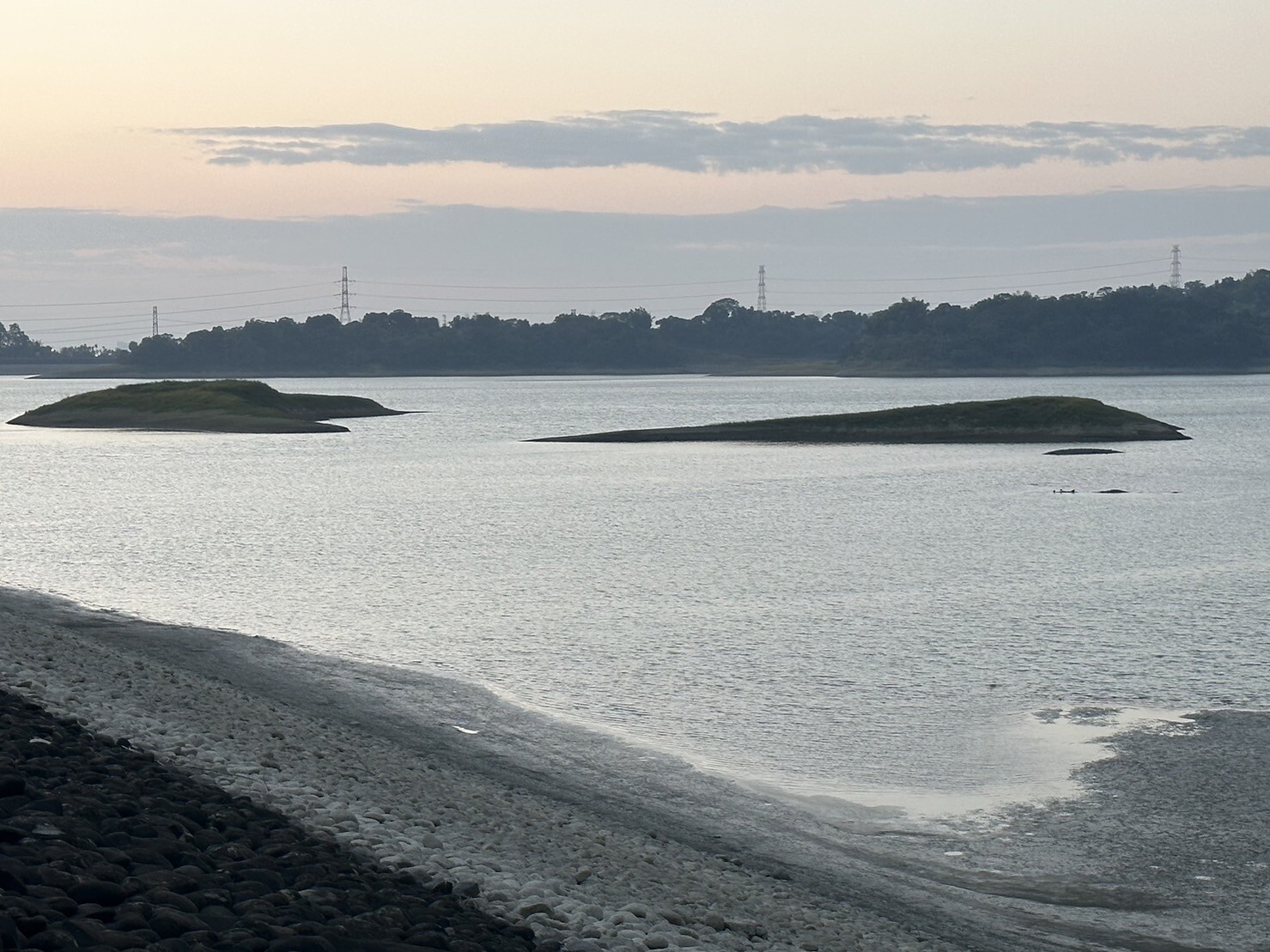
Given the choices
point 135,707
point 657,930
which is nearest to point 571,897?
point 657,930

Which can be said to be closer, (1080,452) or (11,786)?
(11,786)

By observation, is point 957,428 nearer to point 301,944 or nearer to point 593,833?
point 593,833

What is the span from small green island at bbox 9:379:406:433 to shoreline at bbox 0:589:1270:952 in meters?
121

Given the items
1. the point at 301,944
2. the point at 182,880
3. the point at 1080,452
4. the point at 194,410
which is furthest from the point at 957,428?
the point at 301,944

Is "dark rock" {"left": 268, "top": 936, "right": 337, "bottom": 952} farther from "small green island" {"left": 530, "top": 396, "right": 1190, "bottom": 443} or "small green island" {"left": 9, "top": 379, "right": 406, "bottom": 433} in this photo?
"small green island" {"left": 9, "top": 379, "right": 406, "bottom": 433}

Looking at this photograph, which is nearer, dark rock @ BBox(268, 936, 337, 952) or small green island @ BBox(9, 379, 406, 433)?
dark rock @ BBox(268, 936, 337, 952)

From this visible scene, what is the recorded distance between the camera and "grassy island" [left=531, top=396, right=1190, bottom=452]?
393 feet

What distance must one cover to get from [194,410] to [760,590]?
121097 millimetres

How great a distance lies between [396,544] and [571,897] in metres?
39.2

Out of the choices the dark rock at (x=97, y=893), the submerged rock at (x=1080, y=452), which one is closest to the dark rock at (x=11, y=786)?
the dark rock at (x=97, y=893)

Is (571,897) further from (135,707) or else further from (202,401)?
(202,401)

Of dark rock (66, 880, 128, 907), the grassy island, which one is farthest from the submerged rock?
dark rock (66, 880, 128, 907)

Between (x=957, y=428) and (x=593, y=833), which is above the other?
(x=957, y=428)

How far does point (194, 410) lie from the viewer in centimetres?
15025
